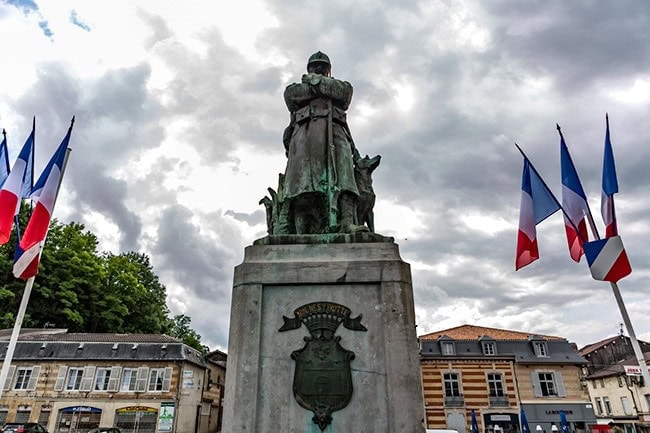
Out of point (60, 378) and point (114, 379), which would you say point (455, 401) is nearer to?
point (114, 379)

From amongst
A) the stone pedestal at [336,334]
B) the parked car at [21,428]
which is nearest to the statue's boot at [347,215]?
the stone pedestal at [336,334]

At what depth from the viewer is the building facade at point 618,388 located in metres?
42.0

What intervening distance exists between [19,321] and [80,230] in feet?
152

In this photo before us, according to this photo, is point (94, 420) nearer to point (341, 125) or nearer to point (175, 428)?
point (175, 428)

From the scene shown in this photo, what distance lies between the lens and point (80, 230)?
163 ft

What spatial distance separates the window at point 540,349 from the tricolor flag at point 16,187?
141ft

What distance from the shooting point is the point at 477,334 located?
1785 inches

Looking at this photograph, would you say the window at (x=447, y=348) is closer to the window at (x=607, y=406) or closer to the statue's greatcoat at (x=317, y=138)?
the window at (x=607, y=406)

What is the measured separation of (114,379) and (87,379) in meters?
2.21

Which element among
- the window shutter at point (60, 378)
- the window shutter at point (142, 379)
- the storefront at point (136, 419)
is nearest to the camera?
the storefront at point (136, 419)

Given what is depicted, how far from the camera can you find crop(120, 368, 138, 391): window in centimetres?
3669

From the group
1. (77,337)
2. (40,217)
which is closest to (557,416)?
(77,337)

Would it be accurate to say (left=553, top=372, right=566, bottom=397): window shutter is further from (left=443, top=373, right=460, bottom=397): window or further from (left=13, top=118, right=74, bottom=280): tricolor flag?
(left=13, top=118, right=74, bottom=280): tricolor flag

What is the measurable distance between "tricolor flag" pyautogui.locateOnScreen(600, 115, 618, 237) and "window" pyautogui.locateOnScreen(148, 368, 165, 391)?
36.7 meters
